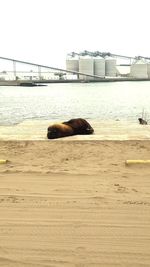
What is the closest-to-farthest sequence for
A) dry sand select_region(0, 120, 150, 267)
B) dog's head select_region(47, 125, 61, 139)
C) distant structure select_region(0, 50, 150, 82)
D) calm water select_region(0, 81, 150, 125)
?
dry sand select_region(0, 120, 150, 267), dog's head select_region(47, 125, 61, 139), calm water select_region(0, 81, 150, 125), distant structure select_region(0, 50, 150, 82)

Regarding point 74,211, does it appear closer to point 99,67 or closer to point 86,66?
point 86,66

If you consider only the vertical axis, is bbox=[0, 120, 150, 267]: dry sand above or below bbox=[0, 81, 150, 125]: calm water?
above

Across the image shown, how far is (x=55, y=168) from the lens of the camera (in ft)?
22.7

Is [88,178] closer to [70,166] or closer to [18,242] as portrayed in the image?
[70,166]

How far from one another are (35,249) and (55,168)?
3065 mm

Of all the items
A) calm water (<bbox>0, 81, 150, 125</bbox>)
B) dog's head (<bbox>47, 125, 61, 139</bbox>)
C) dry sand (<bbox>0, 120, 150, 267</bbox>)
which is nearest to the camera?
dry sand (<bbox>0, 120, 150, 267</bbox>)

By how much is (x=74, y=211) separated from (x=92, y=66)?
601ft

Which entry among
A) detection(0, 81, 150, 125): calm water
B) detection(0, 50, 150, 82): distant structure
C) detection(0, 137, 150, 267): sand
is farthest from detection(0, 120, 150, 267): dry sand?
detection(0, 50, 150, 82): distant structure

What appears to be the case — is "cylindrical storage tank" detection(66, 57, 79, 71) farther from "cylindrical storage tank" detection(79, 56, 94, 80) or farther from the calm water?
the calm water

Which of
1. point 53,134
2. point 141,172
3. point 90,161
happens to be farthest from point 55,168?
point 53,134

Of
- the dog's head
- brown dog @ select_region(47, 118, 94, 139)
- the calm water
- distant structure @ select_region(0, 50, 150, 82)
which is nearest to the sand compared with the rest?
the dog's head

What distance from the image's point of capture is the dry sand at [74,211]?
379 centimetres

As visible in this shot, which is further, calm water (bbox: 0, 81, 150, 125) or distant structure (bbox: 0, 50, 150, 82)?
distant structure (bbox: 0, 50, 150, 82)

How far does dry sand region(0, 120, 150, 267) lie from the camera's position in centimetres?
379
